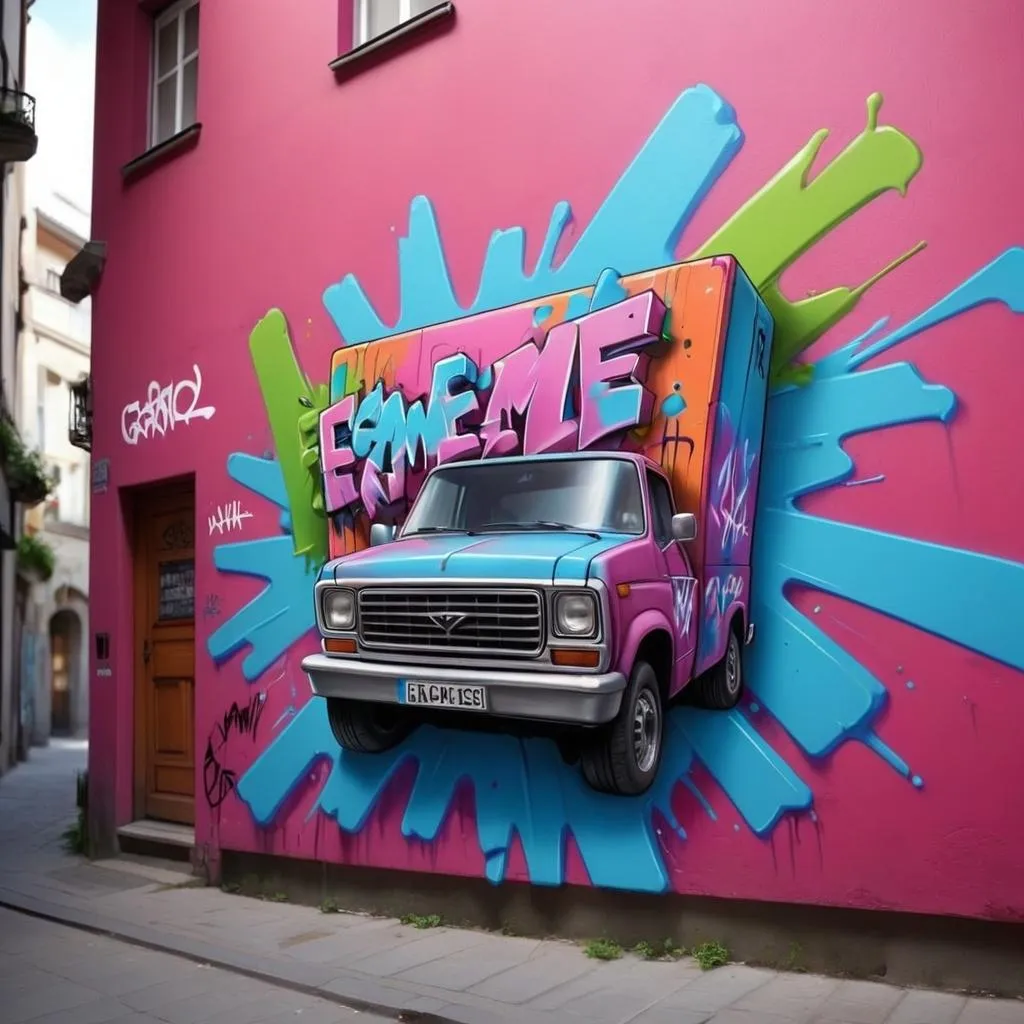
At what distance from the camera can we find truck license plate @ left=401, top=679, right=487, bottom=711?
5469 mm

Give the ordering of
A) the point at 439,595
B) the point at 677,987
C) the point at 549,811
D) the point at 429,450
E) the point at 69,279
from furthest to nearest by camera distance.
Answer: the point at 69,279 → the point at 429,450 → the point at 549,811 → the point at 439,595 → the point at 677,987

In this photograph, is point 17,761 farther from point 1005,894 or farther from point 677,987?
point 1005,894

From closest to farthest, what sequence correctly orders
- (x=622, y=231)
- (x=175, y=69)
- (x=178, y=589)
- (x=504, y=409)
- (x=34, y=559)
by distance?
(x=622, y=231) → (x=504, y=409) → (x=178, y=589) → (x=175, y=69) → (x=34, y=559)

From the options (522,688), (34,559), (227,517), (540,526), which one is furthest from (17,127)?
(34,559)

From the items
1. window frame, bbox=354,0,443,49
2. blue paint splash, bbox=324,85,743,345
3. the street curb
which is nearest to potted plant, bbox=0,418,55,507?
the street curb

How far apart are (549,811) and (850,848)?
1.73 meters

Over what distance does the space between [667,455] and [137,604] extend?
569cm

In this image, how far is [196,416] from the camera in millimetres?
8789

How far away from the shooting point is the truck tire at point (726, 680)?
224 inches

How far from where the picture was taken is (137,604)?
9.52 m

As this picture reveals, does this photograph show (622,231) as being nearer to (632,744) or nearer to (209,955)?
(632,744)

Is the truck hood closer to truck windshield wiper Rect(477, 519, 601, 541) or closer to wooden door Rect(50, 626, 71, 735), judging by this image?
truck windshield wiper Rect(477, 519, 601, 541)

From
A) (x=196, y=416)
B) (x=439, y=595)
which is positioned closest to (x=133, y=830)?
(x=196, y=416)

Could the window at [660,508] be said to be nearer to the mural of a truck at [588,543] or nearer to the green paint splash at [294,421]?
the mural of a truck at [588,543]
